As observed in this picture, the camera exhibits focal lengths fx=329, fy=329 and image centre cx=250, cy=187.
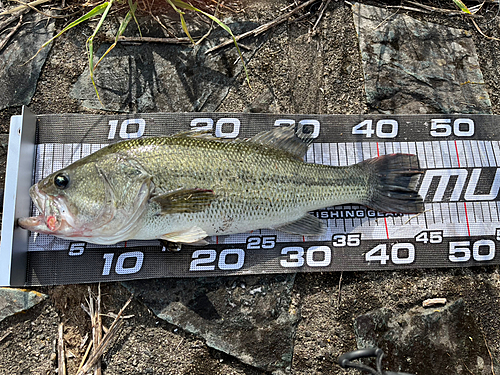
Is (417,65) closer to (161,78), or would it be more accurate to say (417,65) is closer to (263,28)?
(263,28)

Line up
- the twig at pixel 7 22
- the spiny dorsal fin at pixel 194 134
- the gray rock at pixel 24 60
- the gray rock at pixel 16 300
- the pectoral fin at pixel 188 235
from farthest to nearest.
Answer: the twig at pixel 7 22 → the gray rock at pixel 24 60 → the gray rock at pixel 16 300 → the spiny dorsal fin at pixel 194 134 → the pectoral fin at pixel 188 235

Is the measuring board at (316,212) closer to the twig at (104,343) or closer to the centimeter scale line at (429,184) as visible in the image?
the centimeter scale line at (429,184)

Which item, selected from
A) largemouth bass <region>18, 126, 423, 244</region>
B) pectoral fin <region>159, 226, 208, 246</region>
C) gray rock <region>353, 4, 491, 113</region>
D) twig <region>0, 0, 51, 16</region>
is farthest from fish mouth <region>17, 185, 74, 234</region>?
gray rock <region>353, 4, 491, 113</region>

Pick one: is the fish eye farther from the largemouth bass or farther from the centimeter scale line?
the centimeter scale line

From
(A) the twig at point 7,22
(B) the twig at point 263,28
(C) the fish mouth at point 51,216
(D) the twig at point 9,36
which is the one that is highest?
(A) the twig at point 7,22

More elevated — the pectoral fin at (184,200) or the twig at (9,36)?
the twig at (9,36)

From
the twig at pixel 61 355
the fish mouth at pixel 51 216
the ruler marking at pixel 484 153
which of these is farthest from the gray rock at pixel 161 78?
the ruler marking at pixel 484 153
